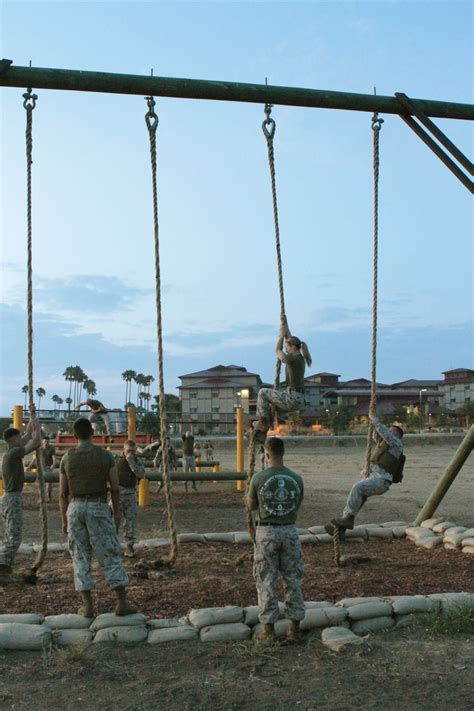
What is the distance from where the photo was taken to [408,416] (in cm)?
6550

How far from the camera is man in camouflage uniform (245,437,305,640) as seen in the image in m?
6.09

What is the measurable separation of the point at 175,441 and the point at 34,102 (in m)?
37.4

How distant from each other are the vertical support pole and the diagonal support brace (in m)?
3.40

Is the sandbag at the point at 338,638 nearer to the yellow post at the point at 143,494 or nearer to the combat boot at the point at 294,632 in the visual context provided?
the combat boot at the point at 294,632

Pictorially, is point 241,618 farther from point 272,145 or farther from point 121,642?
point 272,145

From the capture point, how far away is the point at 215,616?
6.44 m

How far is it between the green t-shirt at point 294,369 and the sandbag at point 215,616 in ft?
7.85

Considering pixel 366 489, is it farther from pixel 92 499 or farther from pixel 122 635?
pixel 122 635

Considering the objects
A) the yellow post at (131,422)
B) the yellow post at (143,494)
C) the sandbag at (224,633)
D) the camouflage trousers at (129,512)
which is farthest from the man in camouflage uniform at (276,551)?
the yellow post at (143,494)

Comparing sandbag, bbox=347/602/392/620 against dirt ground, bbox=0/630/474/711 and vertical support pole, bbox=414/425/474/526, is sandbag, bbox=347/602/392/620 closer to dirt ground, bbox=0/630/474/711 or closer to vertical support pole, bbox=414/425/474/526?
dirt ground, bbox=0/630/474/711

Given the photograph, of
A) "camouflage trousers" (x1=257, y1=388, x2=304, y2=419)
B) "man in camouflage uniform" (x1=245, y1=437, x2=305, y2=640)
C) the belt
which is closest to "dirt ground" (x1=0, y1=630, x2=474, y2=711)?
"man in camouflage uniform" (x1=245, y1=437, x2=305, y2=640)

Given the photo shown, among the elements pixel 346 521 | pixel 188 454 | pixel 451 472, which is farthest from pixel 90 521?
pixel 188 454

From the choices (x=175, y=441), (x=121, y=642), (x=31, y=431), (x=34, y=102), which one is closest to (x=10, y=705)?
(x=121, y=642)

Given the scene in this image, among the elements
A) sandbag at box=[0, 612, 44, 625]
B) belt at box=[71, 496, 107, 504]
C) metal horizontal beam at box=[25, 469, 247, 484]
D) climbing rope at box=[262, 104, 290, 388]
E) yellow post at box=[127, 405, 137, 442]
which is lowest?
sandbag at box=[0, 612, 44, 625]
